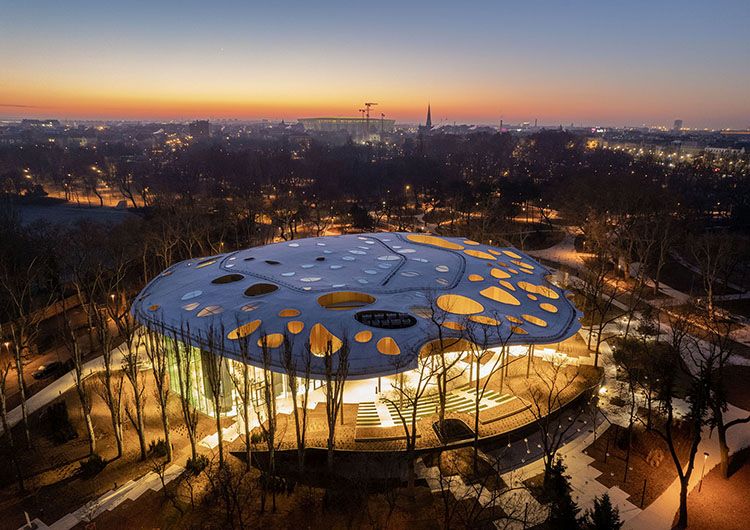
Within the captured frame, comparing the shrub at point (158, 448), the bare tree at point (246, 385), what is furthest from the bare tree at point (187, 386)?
the bare tree at point (246, 385)

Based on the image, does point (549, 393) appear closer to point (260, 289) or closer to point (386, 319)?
point (386, 319)

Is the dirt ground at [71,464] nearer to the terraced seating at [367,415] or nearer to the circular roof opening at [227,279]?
the circular roof opening at [227,279]

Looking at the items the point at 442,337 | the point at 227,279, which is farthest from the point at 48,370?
the point at 442,337

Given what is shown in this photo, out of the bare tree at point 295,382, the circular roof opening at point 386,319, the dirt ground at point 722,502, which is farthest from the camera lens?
the circular roof opening at point 386,319

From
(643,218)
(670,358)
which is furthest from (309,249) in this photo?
(643,218)

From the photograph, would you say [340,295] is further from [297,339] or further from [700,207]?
[700,207]

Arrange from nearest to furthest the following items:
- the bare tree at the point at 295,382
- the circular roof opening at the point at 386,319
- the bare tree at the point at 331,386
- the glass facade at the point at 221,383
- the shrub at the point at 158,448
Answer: the bare tree at the point at 295,382 < the bare tree at the point at 331,386 < the shrub at the point at 158,448 < the circular roof opening at the point at 386,319 < the glass facade at the point at 221,383
